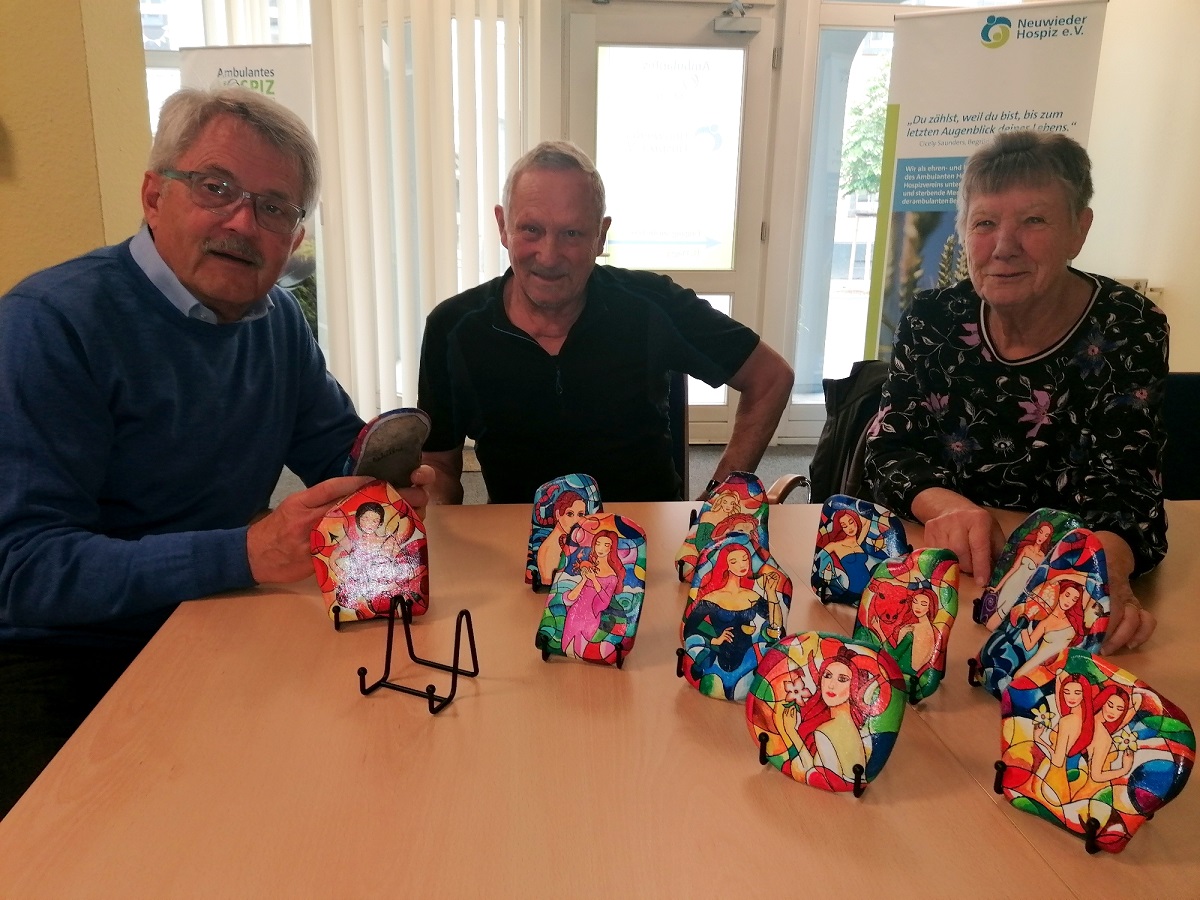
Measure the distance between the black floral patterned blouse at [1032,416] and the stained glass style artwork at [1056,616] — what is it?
1.41 feet

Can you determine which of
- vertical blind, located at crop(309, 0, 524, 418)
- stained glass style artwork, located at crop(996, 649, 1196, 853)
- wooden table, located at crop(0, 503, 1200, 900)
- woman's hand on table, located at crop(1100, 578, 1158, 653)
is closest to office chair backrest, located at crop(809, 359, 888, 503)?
woman's hand on table, located at crop(1100, 578, 1158, 653)

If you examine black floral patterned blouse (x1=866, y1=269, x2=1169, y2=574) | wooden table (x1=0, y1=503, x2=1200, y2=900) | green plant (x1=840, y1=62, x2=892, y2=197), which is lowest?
wooden table (x1=0, y1=503, x2=1200, y2=900)

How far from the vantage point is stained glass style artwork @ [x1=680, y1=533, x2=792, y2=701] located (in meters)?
0.98

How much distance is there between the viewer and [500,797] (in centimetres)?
81

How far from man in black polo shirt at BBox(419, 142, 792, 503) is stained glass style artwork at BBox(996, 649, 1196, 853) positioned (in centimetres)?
121

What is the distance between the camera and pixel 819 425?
4.95m

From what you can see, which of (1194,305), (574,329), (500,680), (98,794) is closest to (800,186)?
(1194,305)

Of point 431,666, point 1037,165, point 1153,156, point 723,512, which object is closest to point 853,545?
point 723,512

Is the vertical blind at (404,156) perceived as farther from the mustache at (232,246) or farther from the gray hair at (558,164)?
the mustache at (232,246)

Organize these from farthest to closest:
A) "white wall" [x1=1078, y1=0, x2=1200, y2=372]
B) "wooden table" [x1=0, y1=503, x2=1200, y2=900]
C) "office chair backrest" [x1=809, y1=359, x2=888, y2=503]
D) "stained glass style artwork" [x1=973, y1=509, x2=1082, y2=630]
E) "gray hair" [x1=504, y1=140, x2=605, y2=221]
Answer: "white wall" [x1=1078, y1=0, x2=1200, y2=372] → "office chair backrest" [x1=809, y1=359, x2=888, y2=503] → "gray hair" [x1=504, y1=140, x2=605, y2=221] → "stained glass style artwork" [x1=973, y1=509, x2=1082, y2=630] → "wooden table" [x1=0, y1=503, x2=1200, y2=900]

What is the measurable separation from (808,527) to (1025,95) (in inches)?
117

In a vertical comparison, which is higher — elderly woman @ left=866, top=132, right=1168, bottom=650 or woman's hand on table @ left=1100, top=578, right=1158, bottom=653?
elderly woman @ left=866, top=132, right=1168, bottom=650

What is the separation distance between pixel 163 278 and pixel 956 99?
3453 mm

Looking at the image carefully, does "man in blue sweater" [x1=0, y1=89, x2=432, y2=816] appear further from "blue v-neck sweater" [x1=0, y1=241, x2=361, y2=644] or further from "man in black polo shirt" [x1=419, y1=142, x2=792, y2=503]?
"man in black polo shirt" [x1=419, y1=142, x2=792, y2=503]
